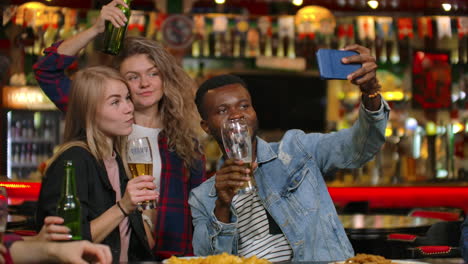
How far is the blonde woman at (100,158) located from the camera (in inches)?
91.1

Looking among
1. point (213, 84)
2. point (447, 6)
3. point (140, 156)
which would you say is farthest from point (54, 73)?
point (447, 6)

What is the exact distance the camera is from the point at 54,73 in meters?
3.14

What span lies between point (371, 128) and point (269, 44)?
22.2 ft

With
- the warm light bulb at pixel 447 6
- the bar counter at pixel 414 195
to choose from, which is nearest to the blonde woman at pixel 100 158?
the bar counter at pixel 414 195

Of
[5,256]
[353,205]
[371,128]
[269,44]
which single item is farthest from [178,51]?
[5,256]

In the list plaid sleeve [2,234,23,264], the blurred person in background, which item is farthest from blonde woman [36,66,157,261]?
the blurred person in background

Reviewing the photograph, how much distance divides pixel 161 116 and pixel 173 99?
9 cm

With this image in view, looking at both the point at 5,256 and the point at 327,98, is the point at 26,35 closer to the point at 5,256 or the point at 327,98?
the point at 327,98

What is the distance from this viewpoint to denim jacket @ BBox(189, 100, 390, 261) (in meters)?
2.31

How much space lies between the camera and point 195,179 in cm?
298

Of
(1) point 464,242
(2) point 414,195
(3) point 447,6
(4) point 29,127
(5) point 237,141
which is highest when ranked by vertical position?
(3) point 447,6

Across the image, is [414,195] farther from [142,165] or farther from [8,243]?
[8,243]

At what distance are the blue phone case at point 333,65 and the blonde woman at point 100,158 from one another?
80 cm

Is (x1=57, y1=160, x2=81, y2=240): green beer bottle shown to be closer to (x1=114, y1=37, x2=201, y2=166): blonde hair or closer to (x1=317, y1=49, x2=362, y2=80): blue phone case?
(x1=317, y1=49, x2=362, y2=80): blue phone case
